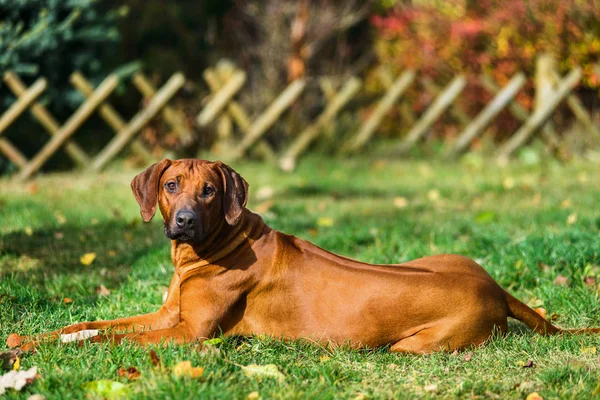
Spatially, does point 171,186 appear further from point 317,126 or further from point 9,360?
point 317,126

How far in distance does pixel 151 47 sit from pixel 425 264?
9.92 meters

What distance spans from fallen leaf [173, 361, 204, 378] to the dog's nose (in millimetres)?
780

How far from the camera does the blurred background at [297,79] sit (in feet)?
33.4

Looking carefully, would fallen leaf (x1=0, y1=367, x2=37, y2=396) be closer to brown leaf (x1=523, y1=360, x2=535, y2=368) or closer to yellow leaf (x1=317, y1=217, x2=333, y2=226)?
brown leaf (x1=523, y1=360, x2=535, y2=368)

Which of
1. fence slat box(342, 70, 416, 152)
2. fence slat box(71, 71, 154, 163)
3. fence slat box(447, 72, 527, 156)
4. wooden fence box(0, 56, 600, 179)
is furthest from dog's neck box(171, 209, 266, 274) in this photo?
fence slat box(447, 72, 527, 156)

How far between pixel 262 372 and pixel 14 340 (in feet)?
4.39

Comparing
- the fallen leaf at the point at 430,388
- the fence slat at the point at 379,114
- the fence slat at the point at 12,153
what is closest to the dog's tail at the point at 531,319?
the fallen leaf at the point at 430,388

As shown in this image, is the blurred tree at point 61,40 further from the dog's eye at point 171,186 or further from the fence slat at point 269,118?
the dog's eye at point 171,186

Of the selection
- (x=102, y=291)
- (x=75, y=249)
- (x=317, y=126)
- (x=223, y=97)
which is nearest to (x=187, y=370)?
(x=102, y=291)

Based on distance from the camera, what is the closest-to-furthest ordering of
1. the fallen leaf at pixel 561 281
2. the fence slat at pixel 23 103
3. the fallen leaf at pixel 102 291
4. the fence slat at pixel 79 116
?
1. the fallen leaf at pixel 102 291
2. the fallen leaf at pixel 561 281
3. the fence slat at pixel 23 103
4. the fence slat at pixel 79 116

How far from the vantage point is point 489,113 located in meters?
12.1

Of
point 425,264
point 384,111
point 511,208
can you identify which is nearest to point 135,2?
point 384,111

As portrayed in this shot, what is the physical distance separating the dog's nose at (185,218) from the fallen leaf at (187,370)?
780 millimetres

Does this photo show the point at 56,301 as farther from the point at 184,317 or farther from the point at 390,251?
the point at 390,251
